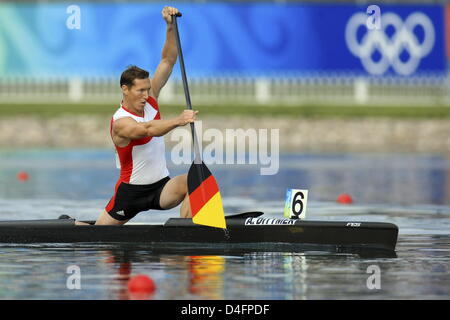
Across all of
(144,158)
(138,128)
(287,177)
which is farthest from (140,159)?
(287,177)

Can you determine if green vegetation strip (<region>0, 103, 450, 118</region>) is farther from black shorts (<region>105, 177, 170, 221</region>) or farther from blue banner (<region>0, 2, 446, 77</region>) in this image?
black shorts (<region>105, 177, 170, 221</region>)

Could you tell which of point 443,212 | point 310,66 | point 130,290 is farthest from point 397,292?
point 310,66

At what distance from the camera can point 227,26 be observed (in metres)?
39.2

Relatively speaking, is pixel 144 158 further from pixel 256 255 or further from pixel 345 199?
pixel 345 199

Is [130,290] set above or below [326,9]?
below

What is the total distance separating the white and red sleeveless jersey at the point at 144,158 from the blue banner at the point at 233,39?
2374 cm

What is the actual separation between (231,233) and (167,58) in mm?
2138

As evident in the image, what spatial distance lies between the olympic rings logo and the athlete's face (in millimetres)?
24805

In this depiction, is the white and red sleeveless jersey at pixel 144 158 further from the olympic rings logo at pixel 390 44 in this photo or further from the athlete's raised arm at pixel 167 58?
the olympic rings logo at pixel 390 44

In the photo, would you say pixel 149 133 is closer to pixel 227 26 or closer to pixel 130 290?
pixel 130 290

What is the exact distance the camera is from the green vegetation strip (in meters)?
37.1

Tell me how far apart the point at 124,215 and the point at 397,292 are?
4360mm

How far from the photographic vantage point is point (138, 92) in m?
14.2
